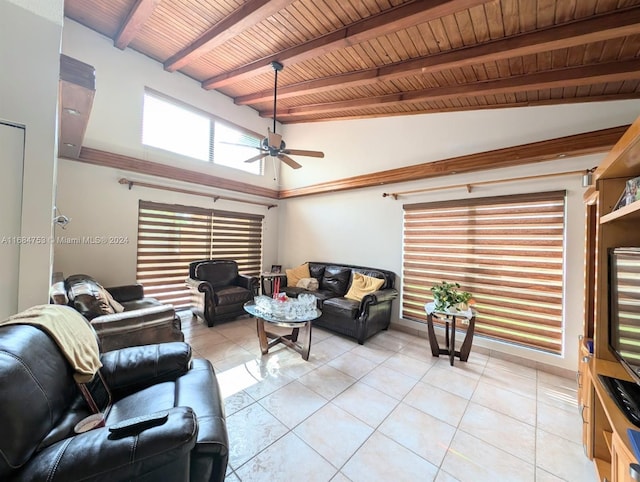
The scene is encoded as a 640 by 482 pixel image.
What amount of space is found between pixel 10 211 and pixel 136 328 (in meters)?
1.26

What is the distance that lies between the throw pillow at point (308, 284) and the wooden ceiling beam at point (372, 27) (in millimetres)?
3461

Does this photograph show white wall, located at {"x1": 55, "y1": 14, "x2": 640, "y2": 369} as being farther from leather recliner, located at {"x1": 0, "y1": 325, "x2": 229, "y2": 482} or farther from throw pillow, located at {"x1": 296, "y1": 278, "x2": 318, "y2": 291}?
leather recliner, located at {"x1": 0, "y1": 325, "x2": 229, "y2": 482}

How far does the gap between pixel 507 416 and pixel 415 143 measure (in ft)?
11.7

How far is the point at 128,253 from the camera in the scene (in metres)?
3.84

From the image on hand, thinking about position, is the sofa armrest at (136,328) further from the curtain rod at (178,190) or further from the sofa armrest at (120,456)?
the curtain rod at (178,190)

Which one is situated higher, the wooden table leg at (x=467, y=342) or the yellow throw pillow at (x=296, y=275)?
the yellow throw pillow at (x=296, y=275)

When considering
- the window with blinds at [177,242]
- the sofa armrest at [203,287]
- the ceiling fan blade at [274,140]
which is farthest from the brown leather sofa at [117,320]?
the ceiling fan blade at [274,140]

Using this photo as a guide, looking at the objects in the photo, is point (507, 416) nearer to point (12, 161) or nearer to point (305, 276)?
point (305, 276)

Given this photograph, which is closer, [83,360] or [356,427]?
[83,360]

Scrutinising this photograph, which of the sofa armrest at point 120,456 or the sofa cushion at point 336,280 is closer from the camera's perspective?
the sofa armrest at point 120,456

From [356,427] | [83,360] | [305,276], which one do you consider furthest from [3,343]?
[305,276]

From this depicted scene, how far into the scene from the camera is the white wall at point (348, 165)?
2.78 metres

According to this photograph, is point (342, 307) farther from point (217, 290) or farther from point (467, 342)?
point (217, 290)

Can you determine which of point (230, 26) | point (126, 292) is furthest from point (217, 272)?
point (230, 26)
